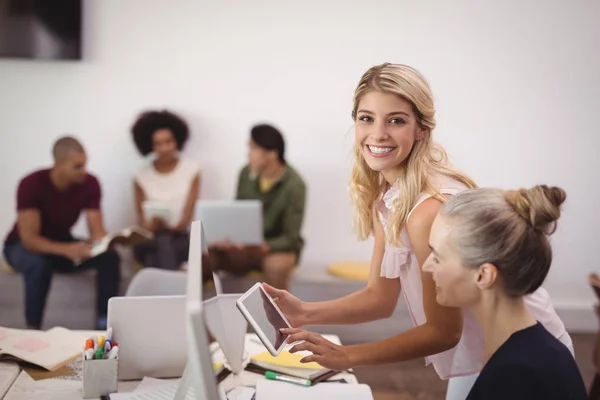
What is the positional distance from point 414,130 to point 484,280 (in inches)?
18.2

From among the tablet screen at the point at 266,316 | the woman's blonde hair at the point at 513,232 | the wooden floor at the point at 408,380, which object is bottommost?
the wooden floor at the point at 408,380

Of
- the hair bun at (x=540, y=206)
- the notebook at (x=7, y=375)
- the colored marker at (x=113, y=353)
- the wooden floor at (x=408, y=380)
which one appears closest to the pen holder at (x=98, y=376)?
the colored marker at (x=113, y=353)

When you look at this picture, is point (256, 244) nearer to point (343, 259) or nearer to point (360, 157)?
point (343, 259)

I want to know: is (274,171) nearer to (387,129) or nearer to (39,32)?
(39,32)

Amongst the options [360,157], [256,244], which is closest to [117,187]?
[256,244]

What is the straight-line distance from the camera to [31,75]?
488 centimetres

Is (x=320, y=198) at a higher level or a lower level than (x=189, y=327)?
lower

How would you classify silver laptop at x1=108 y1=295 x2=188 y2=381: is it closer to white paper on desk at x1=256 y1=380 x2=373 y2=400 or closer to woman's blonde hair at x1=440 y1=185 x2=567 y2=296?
white paper on desk at x1=256 y1=380 x2=373 y2=400

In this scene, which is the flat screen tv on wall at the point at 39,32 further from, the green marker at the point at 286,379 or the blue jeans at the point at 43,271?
the green marker at the point at 286,379

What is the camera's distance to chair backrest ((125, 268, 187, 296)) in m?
2.53

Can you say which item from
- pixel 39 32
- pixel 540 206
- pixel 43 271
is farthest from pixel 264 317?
pixel 39 32

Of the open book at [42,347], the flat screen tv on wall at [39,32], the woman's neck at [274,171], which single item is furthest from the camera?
the flat screen tv on wall at [39,32]

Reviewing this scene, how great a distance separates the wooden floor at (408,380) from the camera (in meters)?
3.53

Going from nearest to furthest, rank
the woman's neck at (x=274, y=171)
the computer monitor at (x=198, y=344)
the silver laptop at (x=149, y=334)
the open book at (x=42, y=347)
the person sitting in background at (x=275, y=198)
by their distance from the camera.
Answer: the computer monitor at (x=198, y=344)
the silver laptop at (x=149, y=334)
the open book at (x=42, y=347)
the person sitting in background at (x=275, y=198)
the woman's neck at (x=274, y=171)
